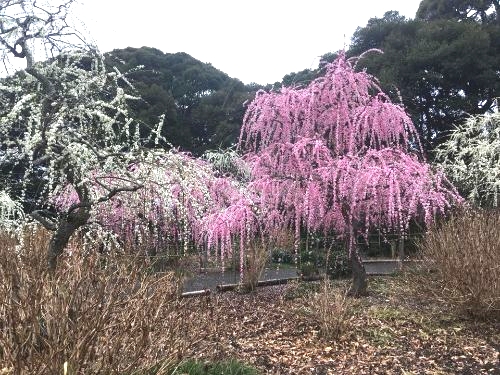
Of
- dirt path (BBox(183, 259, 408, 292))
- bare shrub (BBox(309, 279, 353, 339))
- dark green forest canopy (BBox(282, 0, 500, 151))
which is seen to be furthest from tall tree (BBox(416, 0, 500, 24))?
bare shrub (BBox(309, 279, 353, 339))

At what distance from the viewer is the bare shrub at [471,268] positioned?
209 inches

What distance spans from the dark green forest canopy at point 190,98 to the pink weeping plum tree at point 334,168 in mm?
12399

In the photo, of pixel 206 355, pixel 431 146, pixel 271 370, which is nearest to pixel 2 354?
pixel 206 355

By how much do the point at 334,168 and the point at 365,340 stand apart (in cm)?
241

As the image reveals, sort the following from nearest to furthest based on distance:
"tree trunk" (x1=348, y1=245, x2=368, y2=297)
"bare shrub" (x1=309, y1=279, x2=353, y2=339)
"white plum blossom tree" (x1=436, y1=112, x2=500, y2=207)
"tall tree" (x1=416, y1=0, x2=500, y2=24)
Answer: "bare shrub" (x1=309, y1=279, x2=353, y2=339)
"tree trunk" (x1=348, y1=245, x2=368, y2=297)
"white plum blossom tree" (x1=436, y1=112, x2=500, y2=207)
"tall tree" (x1=416, y1=0, x2=500, y2=24)

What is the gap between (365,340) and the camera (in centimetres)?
529

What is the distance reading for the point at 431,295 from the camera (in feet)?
20.6

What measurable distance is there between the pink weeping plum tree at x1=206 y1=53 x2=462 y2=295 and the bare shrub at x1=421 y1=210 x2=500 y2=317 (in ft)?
3.07

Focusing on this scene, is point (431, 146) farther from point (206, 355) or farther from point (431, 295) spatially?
point (206, 355)

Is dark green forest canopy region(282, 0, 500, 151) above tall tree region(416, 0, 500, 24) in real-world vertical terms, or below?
below

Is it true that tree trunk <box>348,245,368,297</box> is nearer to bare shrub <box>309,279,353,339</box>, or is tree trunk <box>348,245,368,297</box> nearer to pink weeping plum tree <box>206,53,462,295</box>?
pink weeping plum tree <box>206,53,462,295</box>

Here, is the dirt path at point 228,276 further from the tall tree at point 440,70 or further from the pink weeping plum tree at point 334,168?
the tall tree at point 440,70

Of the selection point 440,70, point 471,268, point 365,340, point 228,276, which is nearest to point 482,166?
point 228,276

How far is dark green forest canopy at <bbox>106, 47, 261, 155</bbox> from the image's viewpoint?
21297mm
